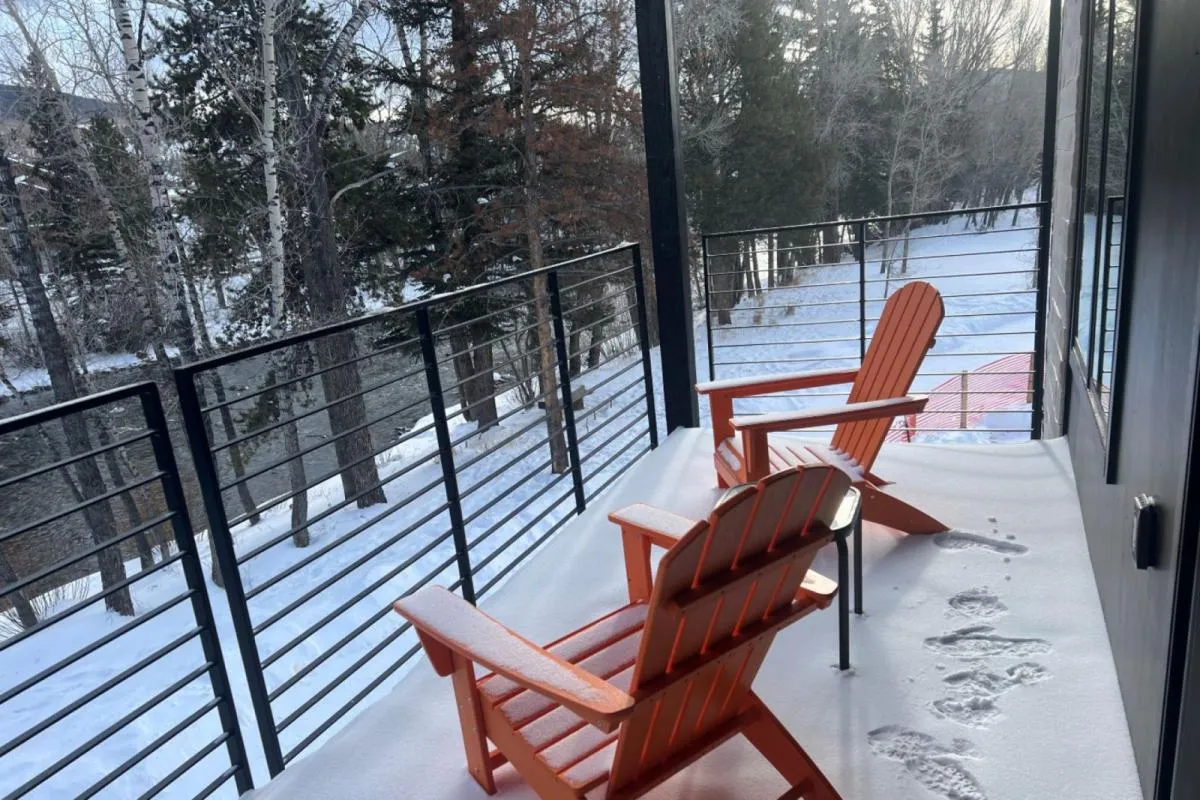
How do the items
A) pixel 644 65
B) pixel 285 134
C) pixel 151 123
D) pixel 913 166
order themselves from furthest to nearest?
pixel 913 166 < pixel 285 134 < pixel 151 123 < pixel 644 65

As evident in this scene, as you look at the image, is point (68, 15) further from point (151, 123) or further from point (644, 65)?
point (644, 65)

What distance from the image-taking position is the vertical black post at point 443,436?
251cm

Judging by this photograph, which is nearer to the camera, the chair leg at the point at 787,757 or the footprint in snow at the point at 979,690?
the chair leg at the point at 787,757

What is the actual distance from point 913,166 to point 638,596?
14301 mm

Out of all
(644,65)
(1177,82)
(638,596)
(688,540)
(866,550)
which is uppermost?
(644,65)

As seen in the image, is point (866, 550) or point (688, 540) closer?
point (688, 540)

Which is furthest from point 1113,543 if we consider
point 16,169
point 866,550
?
point 16,169

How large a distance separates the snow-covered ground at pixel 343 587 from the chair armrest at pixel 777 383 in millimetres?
487

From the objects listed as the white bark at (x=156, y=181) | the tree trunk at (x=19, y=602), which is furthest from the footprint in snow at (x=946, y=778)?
the tree trunk at (x=19, y=602)

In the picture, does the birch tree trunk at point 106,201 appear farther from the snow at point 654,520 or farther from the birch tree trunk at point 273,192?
the snow at point 654,520

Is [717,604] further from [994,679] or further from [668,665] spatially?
[994,679]

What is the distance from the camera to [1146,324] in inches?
70.9

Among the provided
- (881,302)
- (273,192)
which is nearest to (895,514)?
(881,302)

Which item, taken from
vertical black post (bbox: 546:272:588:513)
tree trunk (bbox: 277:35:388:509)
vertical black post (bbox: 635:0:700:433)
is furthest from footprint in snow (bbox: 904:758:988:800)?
tree trunk (bbox: 277:35:388:509)
